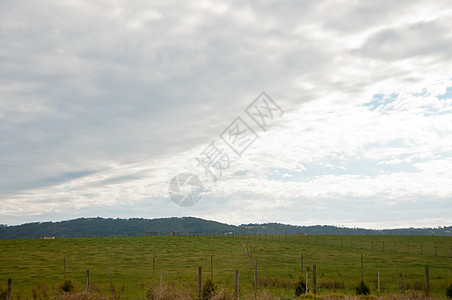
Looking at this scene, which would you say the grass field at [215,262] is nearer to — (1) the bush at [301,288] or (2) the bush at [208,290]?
(1) the bush at [301,288]

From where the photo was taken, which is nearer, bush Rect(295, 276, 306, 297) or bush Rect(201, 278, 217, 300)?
bush Rect(201, 278, 217, 300)

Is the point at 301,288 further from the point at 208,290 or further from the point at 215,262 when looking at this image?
the point at 215,262

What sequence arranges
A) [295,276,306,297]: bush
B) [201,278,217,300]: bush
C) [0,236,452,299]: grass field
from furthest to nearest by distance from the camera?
[0,236,452,299]: grass field
[295,276,306,297]: bush
[201,278,217,300]: bush

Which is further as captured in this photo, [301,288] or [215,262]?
[215,262]

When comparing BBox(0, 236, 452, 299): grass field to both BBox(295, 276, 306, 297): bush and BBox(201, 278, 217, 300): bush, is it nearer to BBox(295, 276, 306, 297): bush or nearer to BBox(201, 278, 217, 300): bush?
BBox(295, 276, 306, 297): bush

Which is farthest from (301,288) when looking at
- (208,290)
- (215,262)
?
(215,262)

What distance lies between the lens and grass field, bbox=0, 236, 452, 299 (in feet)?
130

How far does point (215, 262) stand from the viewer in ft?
214

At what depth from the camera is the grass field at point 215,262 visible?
3969 cm

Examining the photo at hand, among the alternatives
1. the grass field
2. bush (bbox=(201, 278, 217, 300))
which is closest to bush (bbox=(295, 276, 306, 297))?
bush (bbox=(201, 278, 217, 300))

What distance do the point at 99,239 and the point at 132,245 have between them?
14562 mm

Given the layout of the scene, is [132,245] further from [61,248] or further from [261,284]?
[261,284]

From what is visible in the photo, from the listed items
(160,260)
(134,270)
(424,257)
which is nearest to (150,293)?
(134,270)

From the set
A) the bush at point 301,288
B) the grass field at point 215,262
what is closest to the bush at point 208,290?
the bush at point 301,288
